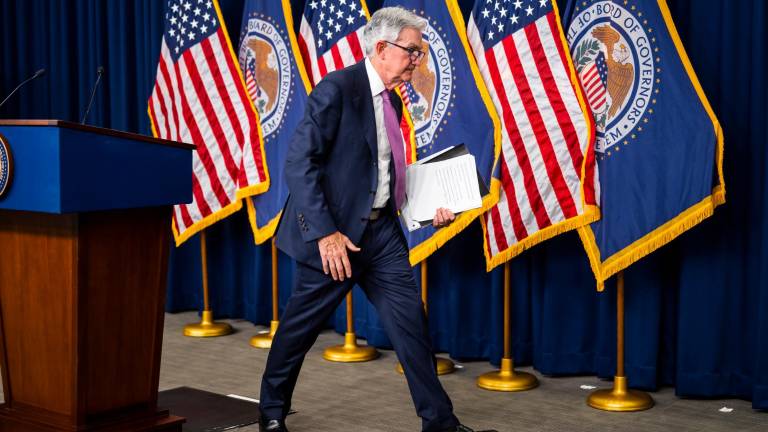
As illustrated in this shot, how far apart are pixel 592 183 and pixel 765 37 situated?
89 cm

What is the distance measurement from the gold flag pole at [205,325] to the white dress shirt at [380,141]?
2.56 meters

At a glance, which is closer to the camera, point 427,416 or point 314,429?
point 427,416

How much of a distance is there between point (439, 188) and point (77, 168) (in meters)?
1.16

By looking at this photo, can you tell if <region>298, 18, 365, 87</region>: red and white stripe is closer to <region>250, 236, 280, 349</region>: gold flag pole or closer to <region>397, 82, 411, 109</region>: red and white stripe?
<region>397, 82, 411, 109</region>: red and white stripe

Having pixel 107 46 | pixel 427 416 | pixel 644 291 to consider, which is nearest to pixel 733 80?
pixel 644 291

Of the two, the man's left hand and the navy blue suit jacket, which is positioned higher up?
the navy blue suit jacket

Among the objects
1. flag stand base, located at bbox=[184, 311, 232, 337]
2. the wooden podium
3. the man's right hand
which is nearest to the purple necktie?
the man's right hand

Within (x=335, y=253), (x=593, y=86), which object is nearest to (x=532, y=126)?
(x=593, y=86)

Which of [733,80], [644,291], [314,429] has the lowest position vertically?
[314,429]

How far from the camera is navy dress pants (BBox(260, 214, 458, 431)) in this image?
307 centimetres

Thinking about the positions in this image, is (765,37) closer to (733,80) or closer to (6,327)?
(733,80)

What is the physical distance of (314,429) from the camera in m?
3.51

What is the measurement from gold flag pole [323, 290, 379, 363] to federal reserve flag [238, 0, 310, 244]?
665 mm

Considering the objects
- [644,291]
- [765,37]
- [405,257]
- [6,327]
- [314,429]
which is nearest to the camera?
[6,327]
